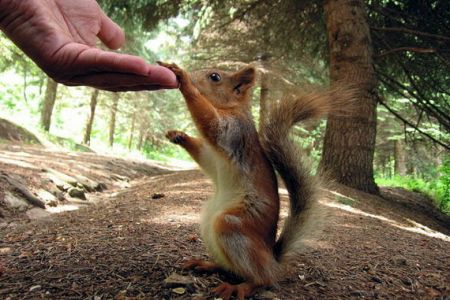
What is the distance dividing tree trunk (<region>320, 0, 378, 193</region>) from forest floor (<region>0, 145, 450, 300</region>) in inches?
65.3

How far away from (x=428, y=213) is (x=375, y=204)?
2083 millimetres

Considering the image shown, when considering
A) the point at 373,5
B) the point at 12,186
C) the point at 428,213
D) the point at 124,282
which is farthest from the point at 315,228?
the point at 373,5

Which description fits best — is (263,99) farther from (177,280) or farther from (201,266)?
(177,280)

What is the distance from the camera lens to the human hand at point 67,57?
2.11 meters

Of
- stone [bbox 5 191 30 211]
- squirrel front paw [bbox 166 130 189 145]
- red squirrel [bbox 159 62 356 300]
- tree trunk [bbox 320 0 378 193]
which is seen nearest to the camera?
red squirrel [bbox 159 62 356 300]

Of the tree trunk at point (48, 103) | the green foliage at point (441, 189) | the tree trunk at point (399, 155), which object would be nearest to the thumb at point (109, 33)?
the green foliage at point (441, 189)

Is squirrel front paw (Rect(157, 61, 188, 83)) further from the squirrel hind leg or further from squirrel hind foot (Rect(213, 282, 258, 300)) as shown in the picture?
squirrel hind foot (Rect(213, 282, 258, 300))

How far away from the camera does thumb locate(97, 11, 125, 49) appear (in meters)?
3.18

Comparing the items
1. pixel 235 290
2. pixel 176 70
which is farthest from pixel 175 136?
pixel 235 290

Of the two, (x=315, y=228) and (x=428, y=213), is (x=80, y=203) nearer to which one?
(x=315, y=228)

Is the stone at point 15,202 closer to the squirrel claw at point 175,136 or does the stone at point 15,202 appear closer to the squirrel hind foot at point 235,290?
the squirrel claw at point 175,136

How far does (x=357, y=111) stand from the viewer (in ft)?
21.9

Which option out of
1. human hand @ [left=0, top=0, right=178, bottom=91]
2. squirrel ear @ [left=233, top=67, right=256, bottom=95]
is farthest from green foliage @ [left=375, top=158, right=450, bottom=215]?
human hand @ [left=0, top=0, right=178, bottom=91]

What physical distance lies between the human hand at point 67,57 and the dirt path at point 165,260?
1.06 meters
